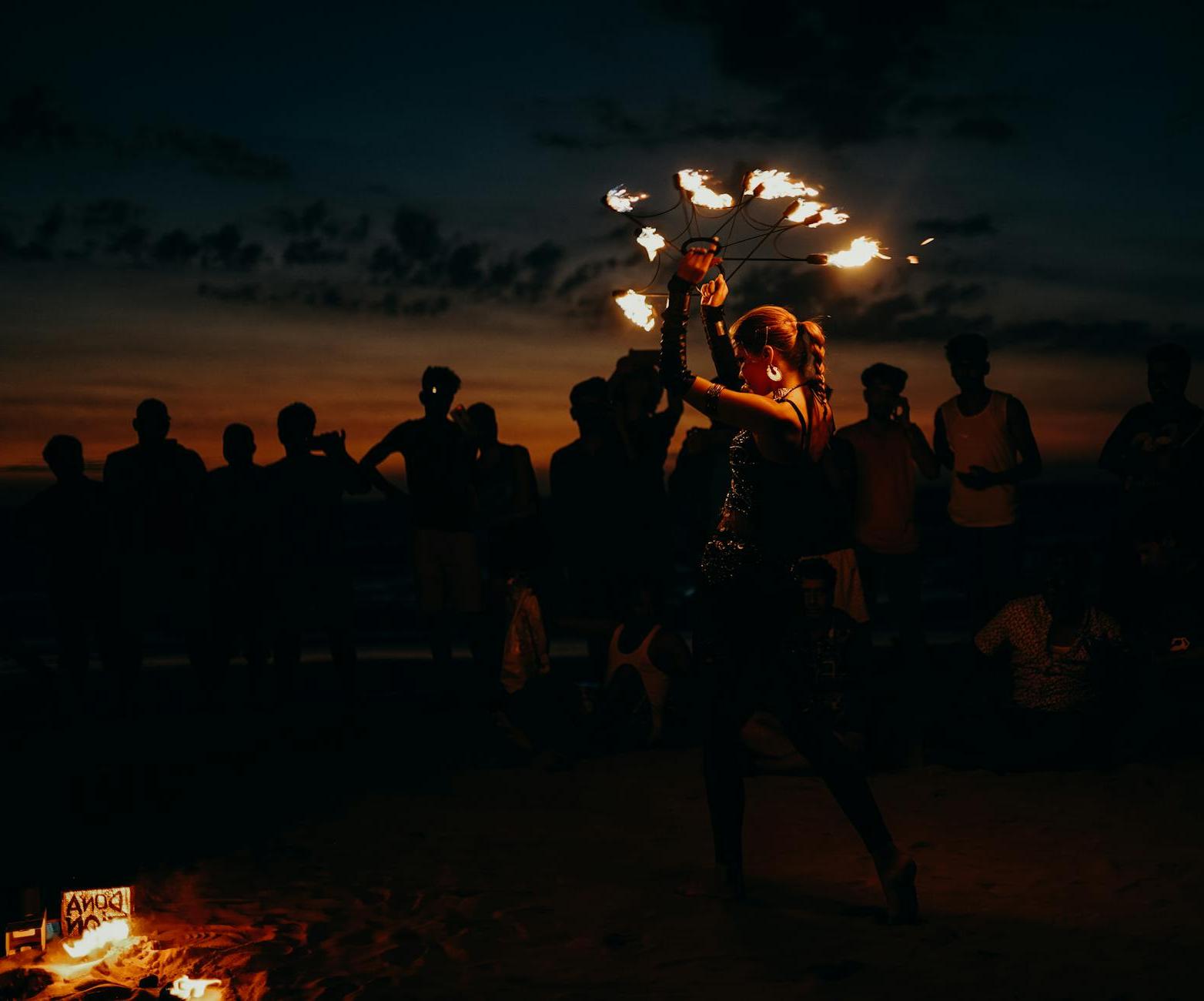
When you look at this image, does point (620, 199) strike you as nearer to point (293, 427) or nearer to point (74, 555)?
point (293, 427)

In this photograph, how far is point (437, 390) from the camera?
28.5ft

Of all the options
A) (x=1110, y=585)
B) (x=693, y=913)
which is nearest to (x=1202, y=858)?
(x=693, y=913)

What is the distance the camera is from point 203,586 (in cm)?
870

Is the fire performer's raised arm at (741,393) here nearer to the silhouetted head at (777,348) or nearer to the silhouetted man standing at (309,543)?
the silhouetted head at (777,348)

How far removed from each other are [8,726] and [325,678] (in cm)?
403

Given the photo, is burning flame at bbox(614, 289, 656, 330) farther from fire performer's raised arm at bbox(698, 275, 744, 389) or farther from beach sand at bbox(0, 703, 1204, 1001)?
beach sand at bbox(0, 703, 1204, 1001)

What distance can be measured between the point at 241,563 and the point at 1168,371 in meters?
5.64

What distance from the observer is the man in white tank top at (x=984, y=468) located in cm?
858

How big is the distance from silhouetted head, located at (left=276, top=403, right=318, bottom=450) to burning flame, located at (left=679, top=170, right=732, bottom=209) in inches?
173

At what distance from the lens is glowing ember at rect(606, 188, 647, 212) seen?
16.6ft

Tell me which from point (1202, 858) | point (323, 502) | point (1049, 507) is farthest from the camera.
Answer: point (1049, 507)

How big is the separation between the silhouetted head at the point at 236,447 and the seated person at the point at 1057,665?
4.63 meters

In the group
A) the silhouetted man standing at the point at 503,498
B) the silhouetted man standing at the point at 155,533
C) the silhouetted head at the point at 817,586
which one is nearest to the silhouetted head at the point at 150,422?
the silhouetted man standing at the point at 155,533

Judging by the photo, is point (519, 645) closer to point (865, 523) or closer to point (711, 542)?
point (865, 523)
